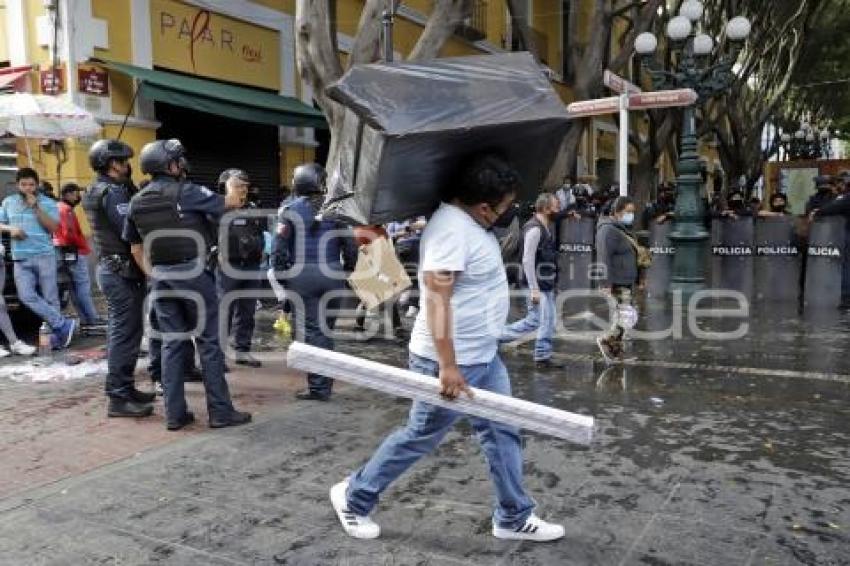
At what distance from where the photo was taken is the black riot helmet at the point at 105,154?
546 cm

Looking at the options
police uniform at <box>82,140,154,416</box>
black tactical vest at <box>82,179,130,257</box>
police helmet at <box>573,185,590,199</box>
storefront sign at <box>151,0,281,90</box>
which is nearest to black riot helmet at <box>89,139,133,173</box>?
police uniform at <box>82,140,154,416</box>

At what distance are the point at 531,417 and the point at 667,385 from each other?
11.9 feet

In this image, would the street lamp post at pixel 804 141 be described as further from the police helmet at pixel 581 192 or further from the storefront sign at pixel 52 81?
the storefront sign at pixel 52 81

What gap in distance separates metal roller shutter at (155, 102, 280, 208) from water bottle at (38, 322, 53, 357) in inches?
231

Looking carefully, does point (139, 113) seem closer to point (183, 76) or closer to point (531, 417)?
point (183, 76)

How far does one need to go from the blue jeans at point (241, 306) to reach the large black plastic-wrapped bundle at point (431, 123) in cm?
397

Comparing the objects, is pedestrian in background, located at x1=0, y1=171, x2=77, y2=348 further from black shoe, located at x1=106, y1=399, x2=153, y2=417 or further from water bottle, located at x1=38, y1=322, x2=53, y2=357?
black shoe, located at x1=106, y1=399, x2=153, y2=417

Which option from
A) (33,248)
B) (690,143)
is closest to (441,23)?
(690,143)

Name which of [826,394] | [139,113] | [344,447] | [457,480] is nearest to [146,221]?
[344,447]

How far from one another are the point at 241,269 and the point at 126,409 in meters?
1.93

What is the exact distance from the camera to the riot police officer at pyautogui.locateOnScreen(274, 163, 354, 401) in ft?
19.2

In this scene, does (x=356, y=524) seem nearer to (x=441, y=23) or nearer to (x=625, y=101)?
(x=441, y=23)

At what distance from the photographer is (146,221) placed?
5031 mm

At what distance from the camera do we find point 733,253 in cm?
1143
